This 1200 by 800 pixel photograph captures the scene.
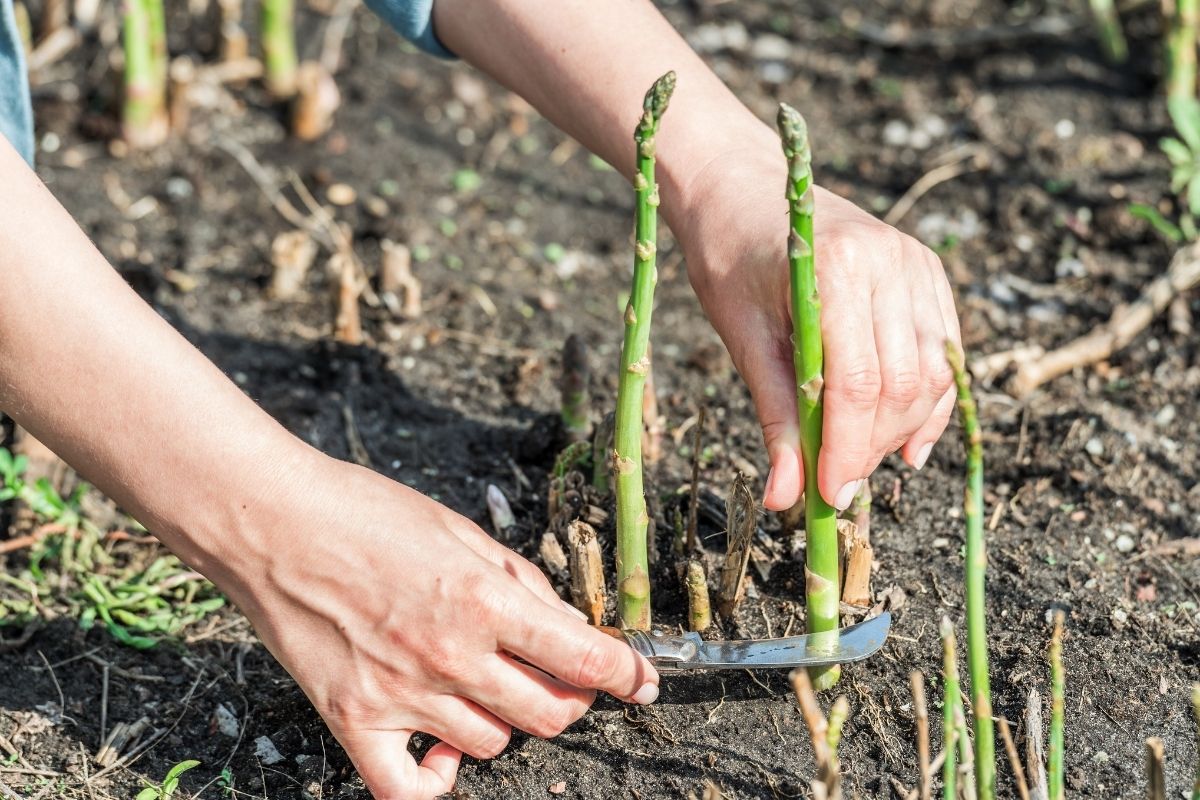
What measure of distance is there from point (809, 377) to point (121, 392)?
2.47 feet

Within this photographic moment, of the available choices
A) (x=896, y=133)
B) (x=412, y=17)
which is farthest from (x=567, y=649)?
(x=896, y=133)

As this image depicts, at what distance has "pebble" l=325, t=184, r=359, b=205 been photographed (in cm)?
289

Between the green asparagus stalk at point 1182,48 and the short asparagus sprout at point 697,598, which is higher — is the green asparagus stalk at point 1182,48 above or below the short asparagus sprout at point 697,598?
above

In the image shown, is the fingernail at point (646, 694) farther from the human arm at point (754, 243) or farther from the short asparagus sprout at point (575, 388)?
the short asparagus sprout at point (575, 388)

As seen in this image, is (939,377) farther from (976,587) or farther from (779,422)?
(976,587)

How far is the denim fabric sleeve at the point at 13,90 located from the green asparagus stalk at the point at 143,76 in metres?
1.05

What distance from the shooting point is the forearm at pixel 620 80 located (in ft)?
5.57

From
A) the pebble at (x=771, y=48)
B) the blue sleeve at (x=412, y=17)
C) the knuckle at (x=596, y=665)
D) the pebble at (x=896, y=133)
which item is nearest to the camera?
the knuckle at (x=596, y=665)

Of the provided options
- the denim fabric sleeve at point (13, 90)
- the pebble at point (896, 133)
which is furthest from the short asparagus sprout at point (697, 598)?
the pebble at point (896, 133)

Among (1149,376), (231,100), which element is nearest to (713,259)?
(1149,376)

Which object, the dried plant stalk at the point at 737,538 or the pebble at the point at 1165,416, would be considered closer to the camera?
the dried plant stalk at the point at 737,538

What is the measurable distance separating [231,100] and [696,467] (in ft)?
6.53

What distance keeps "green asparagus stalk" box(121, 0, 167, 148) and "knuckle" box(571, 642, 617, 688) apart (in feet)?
6.93

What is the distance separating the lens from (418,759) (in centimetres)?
164
